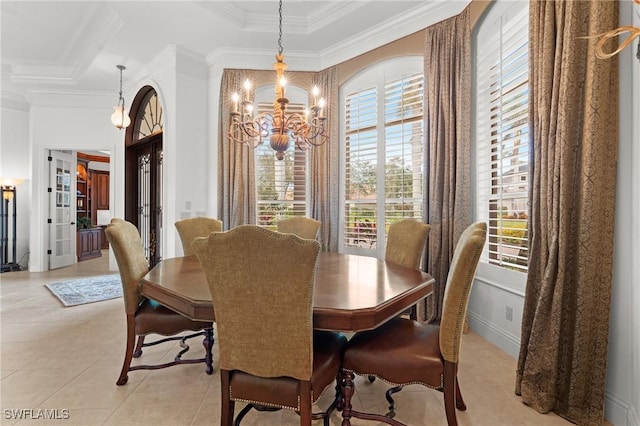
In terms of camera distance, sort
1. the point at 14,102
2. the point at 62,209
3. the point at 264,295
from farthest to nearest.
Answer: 1. the point at 62,209
2. the point at 14,102
3. the point at 264,295

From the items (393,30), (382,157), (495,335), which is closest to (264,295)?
(495,335)

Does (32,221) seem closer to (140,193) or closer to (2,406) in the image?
(140,193)

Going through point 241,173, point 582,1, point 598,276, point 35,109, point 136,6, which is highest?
point 136,6

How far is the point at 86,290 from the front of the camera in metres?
4.54

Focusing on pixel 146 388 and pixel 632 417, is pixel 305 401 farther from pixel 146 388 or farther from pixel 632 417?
pixel 632 417

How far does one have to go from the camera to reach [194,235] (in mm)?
3031

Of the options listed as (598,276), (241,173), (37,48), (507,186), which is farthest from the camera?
(37,48)

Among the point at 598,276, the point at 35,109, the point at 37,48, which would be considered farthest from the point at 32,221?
the point at 598,276

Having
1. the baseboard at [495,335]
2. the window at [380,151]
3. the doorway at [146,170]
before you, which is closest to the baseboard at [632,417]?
the baseboard at [495,335]

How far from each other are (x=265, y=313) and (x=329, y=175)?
3040mm

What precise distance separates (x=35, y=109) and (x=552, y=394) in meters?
7.96

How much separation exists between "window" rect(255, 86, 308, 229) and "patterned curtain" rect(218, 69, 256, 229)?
191 mm

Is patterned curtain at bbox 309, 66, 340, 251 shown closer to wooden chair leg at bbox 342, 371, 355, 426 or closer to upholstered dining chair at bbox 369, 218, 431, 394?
upholstered dining chair at bbox 369, 218, 431, 394

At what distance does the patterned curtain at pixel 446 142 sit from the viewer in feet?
9.91
